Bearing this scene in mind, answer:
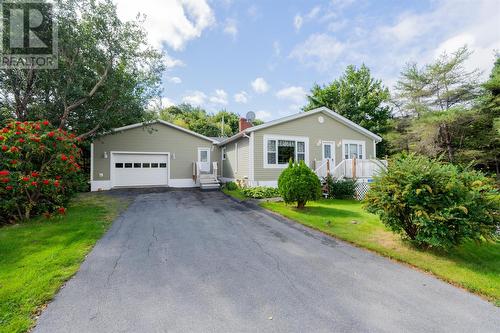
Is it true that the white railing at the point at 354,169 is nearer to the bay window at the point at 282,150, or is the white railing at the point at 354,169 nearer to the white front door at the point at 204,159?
the bay window at the point at 282,150

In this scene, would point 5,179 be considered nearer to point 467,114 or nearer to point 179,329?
point 179,329

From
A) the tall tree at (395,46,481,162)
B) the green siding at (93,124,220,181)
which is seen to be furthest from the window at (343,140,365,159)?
the green siding at (93,124,220,181)

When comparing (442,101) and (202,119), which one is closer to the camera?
(442,101)

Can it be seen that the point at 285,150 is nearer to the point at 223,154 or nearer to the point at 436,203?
the point at 223,154

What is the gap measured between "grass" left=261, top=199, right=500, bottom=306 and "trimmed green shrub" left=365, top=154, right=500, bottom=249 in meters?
0.32

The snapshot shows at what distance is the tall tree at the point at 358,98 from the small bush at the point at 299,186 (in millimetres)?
19445

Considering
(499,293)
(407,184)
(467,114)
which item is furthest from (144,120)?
(467,114)

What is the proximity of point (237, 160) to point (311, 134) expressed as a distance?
190 inches

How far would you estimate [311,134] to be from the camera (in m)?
14.1

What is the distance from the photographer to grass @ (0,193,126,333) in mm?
2734

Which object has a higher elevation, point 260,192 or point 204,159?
point 204,159

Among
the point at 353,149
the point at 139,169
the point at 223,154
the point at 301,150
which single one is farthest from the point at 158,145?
the point at 353,149

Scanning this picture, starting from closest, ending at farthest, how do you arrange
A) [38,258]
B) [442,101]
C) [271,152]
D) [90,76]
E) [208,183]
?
1. [38,258]
2. [90,76]
3. [271,152]
4. [208,183]
5. [442,101]

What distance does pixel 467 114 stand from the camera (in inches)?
621
